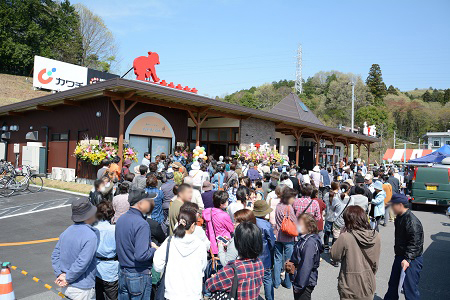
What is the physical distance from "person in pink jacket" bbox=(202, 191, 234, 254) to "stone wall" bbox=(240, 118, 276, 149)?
42.7ft

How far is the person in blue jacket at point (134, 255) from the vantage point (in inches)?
131

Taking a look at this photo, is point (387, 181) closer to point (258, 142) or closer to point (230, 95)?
point (258, 142)

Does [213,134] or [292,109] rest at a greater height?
[292,109]

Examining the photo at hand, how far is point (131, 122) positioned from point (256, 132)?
791 cm

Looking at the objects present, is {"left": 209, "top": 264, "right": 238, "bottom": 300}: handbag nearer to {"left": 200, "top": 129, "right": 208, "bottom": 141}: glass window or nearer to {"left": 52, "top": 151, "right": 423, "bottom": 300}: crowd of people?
{"left": 52, "top": 151, "right": 423, "bottom": 300}: crowd of people

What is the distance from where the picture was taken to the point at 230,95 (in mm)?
68062

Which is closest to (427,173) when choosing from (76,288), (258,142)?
(258,142)

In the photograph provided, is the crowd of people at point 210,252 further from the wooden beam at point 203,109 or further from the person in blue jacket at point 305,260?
the wooden beam at point 203,109

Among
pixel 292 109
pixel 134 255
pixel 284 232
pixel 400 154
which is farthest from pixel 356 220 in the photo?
pixel 400 154

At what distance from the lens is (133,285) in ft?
11.1

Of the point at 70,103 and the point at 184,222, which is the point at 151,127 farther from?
the point at 184,222

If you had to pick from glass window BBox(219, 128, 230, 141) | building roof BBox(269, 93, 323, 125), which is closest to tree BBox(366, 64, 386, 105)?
building roof BBox(269, 93, 323, 125)

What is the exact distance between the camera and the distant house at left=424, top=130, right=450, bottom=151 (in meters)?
52.1

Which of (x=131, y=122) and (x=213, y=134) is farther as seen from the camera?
(x=213, y=134)
